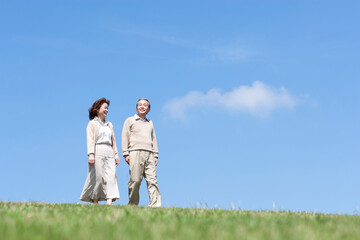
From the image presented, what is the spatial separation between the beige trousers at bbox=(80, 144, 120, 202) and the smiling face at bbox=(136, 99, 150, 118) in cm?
141

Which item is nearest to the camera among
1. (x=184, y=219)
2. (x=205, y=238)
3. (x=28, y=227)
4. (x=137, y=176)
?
(x=205, y=238)

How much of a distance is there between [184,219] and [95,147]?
7067 millimetres

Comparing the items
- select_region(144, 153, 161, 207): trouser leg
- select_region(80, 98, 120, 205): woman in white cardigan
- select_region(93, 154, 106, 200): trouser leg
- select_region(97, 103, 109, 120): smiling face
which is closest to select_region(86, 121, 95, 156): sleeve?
select_region(80, 98, 120, 205): woman in white cardigan

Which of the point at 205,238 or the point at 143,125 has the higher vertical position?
the point at 143,125

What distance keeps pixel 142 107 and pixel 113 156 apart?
1631 mm

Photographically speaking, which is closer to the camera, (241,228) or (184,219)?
(241,228)

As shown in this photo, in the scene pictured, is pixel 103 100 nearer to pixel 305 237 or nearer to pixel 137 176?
pixel 137 176

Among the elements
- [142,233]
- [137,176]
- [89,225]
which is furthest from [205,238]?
[137,176]

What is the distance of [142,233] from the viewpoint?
4.59m

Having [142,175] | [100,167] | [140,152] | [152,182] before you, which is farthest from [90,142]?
[152,182]

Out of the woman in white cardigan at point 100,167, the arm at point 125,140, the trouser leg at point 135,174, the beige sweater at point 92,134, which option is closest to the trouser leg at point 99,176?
the woman in white cardigan at point 100,167

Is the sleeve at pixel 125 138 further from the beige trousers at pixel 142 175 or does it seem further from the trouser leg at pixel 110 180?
the trouser leg at pixel 110 180

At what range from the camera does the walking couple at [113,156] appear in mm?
12703

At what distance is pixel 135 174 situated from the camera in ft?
41.7
